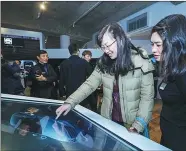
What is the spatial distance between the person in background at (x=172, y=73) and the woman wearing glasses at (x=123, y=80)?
0.51 ft

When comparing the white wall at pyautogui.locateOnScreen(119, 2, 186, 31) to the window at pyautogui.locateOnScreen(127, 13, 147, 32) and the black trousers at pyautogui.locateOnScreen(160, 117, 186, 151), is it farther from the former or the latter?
the black trousers at pyautogui.locateOnScreen(160, 117, 186, 151)

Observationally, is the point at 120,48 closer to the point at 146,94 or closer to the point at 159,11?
the point at 146,94

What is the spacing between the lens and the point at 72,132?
0.94 m

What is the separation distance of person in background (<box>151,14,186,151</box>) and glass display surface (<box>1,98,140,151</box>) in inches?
14.3

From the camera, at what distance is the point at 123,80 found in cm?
124

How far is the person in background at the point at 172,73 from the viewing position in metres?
0.93

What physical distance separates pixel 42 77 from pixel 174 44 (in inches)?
89.8

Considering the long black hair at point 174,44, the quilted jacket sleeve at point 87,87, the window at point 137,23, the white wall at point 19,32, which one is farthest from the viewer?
the window at point 137,23

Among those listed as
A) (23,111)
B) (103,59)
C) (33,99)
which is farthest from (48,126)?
(103,59)

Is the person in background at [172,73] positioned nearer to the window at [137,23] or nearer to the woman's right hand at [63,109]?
the woman's right hand at [63,109]

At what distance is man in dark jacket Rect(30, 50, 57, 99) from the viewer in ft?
9.63

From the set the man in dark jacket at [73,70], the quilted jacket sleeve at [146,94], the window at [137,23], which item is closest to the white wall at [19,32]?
the window at [137,23]

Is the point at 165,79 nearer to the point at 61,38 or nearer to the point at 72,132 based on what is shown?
the point at 72,132

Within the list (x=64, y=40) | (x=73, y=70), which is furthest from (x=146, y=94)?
(x=64, y=40)
